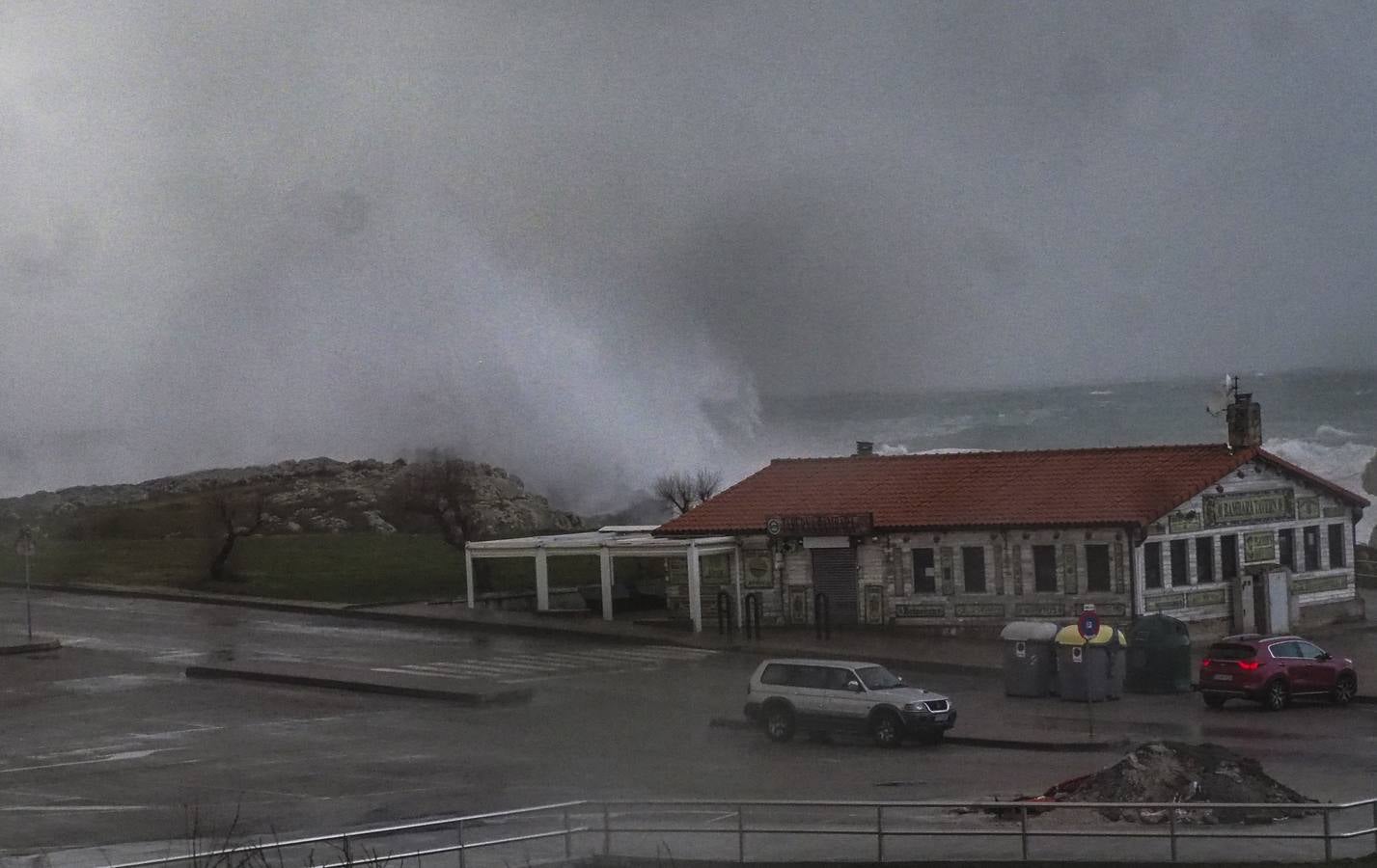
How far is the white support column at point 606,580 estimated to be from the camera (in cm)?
4481

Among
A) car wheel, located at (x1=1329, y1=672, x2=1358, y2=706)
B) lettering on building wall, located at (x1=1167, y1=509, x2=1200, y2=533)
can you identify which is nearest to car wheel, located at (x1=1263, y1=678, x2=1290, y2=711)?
car wheel, located at (x1=1329, y1=672, x2=1358, y2=706)

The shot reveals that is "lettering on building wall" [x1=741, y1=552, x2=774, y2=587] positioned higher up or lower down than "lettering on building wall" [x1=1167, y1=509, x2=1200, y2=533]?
lower down

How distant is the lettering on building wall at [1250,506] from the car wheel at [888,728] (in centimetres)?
1548

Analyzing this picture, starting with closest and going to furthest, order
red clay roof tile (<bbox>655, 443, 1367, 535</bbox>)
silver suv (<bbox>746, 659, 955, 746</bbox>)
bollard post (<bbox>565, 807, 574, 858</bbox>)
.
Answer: bollard post (<bbox>565, 807, 574, 858</bbox>), silver suv (<bbox>746, 659, 955, 746</bbox>), red clay roof tile (<bbox>655, 443, 1367, 535</bbox>)

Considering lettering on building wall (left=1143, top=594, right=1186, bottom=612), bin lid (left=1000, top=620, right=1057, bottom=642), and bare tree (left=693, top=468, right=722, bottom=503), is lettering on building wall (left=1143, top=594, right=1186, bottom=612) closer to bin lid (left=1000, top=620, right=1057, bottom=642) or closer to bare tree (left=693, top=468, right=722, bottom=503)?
bin lid (left=1000, top=620, right=1057, bottom=642)

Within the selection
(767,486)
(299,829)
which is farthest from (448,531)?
(299,829)

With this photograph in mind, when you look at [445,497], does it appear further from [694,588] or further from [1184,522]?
[1184,522]

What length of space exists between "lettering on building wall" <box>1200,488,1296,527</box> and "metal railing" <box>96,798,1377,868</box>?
2099 cm

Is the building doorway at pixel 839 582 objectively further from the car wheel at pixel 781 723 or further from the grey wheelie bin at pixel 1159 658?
the car wheel at pixel 781 723

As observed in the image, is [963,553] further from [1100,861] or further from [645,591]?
[1100,861]

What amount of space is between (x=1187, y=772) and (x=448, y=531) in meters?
39.4

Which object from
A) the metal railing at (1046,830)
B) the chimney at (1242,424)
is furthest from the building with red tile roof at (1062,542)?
the metal railing at (1046,830)

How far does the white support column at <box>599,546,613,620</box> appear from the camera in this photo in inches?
1764

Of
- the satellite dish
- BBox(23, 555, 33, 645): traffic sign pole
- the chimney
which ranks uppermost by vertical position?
the satellite dish
